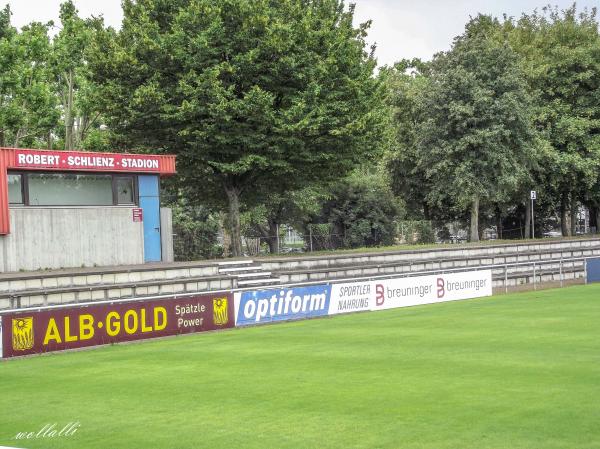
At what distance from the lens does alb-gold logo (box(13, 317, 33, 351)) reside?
20281mm

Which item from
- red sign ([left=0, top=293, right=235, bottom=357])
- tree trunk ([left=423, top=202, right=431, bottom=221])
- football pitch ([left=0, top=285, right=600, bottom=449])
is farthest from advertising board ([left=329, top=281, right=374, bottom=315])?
tree trunk ([left=423, top=202, right=431, bottom=221])

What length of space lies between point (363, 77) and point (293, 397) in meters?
30.3

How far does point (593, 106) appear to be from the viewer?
59.1m

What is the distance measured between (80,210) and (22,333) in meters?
10.6

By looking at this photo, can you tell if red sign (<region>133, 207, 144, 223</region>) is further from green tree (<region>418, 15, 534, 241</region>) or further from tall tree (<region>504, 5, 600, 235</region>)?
tall tree (<region>504, 5, 600, 235</region>)

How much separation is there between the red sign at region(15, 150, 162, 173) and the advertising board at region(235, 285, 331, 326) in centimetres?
852

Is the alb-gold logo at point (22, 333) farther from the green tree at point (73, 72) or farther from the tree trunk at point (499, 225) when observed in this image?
the tree trunk at point (499, 225)

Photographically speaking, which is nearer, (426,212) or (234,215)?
(234,215)

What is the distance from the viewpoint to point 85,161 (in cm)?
3014

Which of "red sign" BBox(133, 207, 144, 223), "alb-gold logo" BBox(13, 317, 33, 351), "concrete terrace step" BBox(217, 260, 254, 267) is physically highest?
"red sign" BBox(133, 207, 144, 223)

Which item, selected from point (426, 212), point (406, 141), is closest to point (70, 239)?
point (406, 141)

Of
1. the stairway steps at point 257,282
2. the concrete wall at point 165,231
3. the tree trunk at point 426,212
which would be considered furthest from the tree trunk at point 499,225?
the concrete wall at point 165,231

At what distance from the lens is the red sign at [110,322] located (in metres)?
20.5

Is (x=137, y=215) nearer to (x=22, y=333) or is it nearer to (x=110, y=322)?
(x=110, y=322)
